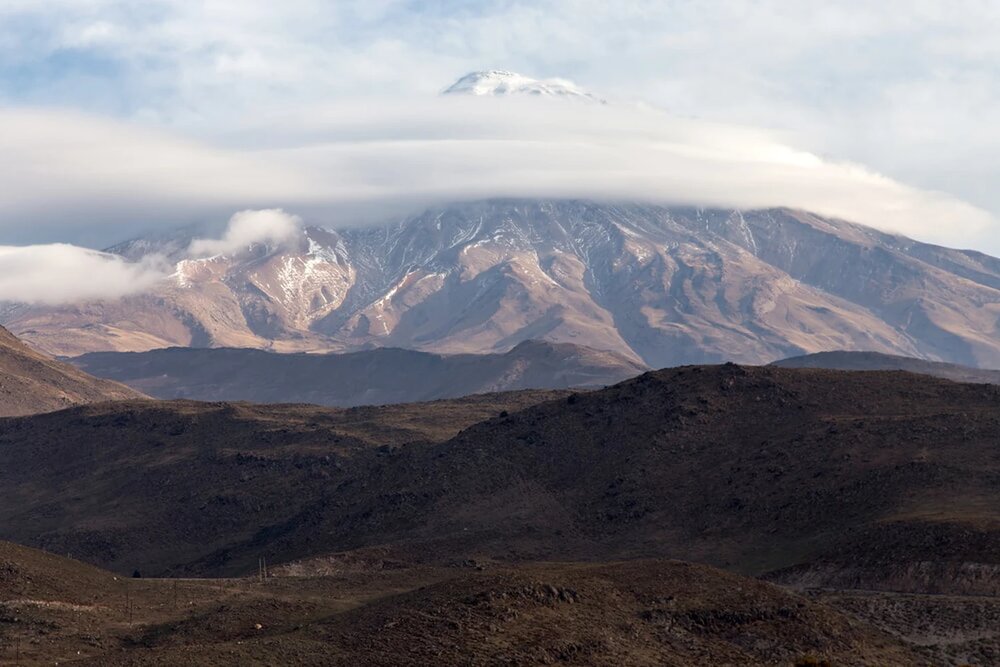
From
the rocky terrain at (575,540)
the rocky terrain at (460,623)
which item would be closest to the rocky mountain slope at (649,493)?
the rocky terrain at (575,540)

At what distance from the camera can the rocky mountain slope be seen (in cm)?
11338

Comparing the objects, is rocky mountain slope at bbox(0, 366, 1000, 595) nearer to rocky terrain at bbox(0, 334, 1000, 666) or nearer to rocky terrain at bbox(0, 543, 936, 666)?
rocky terrain at bbox(0, 334, 1000, 666)

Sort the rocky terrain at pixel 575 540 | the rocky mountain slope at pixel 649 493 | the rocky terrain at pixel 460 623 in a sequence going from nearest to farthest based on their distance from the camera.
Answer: the rocky terrain at pixel 460 623 < the rocky terrain at pixel 575 540 < the rocky mountain slope at pixel 649 493

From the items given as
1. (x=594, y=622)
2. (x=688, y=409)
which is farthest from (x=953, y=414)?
(x=594, y=622)

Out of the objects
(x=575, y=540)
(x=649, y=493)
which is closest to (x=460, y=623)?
(x=575, y=540)

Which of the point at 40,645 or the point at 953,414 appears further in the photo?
the point at 953,414

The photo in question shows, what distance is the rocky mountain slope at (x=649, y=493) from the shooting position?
Result: 113375mm

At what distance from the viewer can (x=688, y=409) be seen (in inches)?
6137

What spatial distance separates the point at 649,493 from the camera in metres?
141

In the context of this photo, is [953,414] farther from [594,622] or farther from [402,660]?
[402,660]

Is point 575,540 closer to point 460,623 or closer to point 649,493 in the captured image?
point 649,493

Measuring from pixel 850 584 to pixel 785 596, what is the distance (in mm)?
12873

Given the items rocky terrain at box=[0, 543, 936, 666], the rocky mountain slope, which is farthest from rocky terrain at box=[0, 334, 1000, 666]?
the rocky mountain slope

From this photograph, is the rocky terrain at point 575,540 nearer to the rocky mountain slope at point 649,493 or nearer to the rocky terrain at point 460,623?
the rocky terrain at point 460,623
